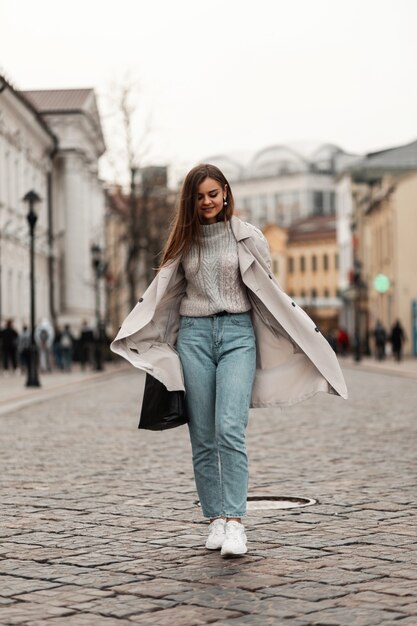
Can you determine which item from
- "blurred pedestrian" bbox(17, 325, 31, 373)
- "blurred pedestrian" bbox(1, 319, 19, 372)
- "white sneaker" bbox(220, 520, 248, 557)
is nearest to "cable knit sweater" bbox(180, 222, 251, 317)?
"white sneaker" bbox(220, 520, 248, 557)

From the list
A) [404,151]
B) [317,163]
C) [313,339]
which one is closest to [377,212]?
[404,151]

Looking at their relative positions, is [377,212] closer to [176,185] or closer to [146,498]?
[176,185]

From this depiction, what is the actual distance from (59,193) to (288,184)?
88083 mm

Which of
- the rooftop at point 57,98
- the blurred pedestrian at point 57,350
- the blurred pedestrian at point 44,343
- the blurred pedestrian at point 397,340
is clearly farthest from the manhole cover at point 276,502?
the rooftop at point 57,98

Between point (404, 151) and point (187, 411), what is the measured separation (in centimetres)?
7893

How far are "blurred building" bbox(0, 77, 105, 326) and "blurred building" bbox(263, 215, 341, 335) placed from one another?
2450 inches

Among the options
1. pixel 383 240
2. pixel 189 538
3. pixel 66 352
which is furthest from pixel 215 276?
pixel 383 240

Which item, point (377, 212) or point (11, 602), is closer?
point (11, 602)

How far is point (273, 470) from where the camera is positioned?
37.0ft

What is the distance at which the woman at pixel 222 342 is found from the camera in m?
6.64

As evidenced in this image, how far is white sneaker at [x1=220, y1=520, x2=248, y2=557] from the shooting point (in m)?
6.58

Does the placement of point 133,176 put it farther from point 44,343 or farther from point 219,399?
point 219,399

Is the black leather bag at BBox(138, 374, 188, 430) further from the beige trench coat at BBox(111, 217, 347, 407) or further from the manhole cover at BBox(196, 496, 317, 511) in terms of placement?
the manhole cover at BBox(196, 496, 317, 511)

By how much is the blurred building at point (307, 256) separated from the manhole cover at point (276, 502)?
401ft
